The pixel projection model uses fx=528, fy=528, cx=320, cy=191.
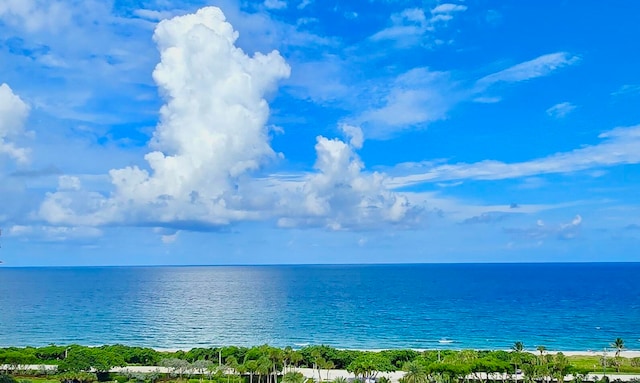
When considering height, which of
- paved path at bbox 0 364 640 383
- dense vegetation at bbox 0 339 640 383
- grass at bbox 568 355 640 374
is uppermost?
dense vegetation at bbox 0 339 640 383

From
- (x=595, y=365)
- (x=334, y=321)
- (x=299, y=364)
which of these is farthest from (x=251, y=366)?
(x=334, y=321)

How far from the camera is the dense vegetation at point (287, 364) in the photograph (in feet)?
153

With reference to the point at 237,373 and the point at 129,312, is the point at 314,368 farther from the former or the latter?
the point at 129,312

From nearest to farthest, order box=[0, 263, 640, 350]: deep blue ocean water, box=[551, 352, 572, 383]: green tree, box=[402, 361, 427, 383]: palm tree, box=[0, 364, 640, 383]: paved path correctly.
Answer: box=[402, 361, 427, 383]: palm tree
box=[551, 352, 572, 383]: green tree
box=[0, 364, 640, 383]: paved path
box=[0, 263, 640, 350]: deep blue ocean water

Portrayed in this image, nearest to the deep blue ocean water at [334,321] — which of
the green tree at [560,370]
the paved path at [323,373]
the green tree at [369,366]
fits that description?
the paved path at [323,373]

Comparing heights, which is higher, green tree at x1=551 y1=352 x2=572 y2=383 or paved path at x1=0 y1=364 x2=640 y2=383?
green tree at x1=551 y1=352 x2=572 y2=383

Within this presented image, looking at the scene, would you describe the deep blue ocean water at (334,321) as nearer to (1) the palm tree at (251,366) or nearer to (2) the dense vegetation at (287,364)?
(2) the dense vegetation at (287,364)

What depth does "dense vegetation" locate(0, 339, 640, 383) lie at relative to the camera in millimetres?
46750

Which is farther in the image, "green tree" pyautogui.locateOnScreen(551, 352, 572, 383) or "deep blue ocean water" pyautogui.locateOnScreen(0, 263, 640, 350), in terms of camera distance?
"deep blue ocean water" pyautogui.locateOnScreen(0, 263, 640, 350)

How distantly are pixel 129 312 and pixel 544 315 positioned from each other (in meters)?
91.3

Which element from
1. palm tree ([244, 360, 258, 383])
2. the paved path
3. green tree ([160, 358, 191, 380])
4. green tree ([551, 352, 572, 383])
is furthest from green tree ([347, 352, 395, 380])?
green tree ([160, 358, 191, 380])

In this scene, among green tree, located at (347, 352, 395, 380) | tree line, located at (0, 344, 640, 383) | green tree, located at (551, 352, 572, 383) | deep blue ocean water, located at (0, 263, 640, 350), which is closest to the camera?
green tree, located at (551, 352, 572, 383)

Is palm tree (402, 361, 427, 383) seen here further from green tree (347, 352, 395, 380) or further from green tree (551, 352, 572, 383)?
green tree (551, 352, 572, 383)

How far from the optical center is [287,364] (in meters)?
57.0
